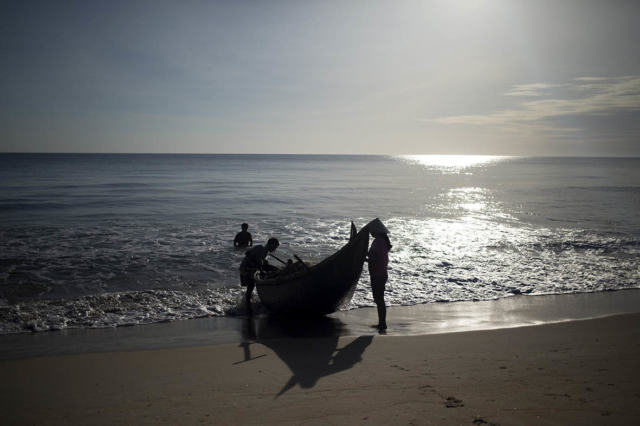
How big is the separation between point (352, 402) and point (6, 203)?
2969 cm

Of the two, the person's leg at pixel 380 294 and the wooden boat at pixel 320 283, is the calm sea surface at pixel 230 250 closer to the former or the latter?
the wooden boat at pixel 320 283

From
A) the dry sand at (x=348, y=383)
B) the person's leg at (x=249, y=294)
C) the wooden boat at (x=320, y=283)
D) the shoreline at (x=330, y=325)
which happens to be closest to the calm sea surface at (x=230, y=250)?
the person's leg at (x=249, y=294)

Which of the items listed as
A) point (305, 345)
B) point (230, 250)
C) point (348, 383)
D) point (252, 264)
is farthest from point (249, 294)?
point (230, 250)

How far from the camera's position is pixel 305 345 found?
22.0 ft

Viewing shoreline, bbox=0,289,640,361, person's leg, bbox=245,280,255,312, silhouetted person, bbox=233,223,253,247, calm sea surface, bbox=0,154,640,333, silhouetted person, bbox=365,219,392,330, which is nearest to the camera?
shoreline, bbox=0,289,640,361

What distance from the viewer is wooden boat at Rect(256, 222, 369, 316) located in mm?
7609

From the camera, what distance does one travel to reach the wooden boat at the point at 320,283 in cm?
761

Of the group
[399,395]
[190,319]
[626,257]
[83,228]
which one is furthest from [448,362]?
[83,228]

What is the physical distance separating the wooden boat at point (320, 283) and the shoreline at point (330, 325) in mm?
316

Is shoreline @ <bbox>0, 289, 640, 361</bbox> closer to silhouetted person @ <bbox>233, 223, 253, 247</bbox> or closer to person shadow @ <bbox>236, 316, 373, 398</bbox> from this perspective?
person shadow @ <bbox>236, 316, 373, 398</bbox>

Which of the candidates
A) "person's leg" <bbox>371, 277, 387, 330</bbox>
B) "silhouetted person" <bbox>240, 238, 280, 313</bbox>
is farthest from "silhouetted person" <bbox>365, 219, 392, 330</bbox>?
"silhouetted person" <bbox>240, 238, 280, 313</bbox>

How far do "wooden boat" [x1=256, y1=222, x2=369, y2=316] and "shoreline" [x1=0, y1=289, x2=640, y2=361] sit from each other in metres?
0.32

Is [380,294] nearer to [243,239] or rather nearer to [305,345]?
[305,345]

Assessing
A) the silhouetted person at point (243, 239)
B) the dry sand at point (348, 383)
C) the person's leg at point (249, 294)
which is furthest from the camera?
the silhouetted person at point (243, 239)
